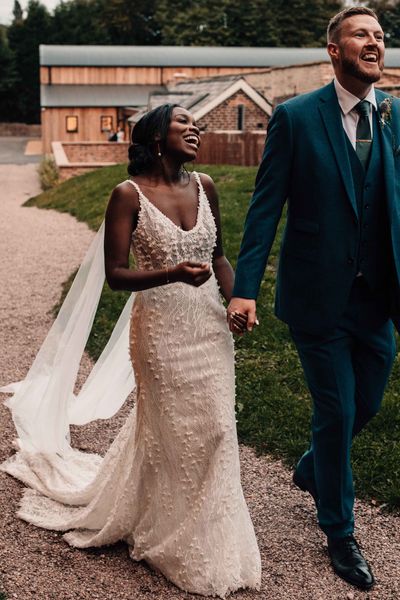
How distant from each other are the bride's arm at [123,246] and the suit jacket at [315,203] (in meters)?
0.42

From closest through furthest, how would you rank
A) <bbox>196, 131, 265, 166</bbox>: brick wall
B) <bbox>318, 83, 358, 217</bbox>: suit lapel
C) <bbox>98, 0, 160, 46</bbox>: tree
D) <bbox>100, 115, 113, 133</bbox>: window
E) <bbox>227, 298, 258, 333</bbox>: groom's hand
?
<bbox>318, 83, 358, 217</bbox>: suit lapel → <bbox>227, 298, 258, 333</bbox>: groom's hand → <bbox>196, 131, 265, 166</bbox>: brick wall → <bbox>100, 115, 113, 133</bbox>: window → <bbox>98, 0, 160, 46</bbox>: tree

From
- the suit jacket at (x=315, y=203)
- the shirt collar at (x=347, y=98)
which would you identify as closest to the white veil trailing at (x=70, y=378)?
the suit jacket at (x=315, y=203)

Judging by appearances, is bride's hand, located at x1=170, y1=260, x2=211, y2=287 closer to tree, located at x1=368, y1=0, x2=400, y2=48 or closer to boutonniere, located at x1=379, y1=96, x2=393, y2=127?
boutonniere, located at x1=379, y1=96, x2=393, y2=127

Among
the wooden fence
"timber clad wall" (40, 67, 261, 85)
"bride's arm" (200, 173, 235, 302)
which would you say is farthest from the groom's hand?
"timber clad wall" (40, 67, 261, 85)

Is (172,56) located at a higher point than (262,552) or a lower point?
higher

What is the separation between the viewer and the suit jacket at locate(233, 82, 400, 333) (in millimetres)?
4012

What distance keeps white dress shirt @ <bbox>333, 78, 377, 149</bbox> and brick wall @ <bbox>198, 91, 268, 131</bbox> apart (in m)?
A: 30.7

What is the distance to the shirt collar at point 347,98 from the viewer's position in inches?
159

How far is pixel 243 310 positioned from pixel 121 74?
5270 centimetres

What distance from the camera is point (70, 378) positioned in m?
5.14

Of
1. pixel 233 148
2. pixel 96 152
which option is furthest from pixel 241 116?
pixel 233 148

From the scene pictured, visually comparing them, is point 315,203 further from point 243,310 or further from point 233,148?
point 233,148

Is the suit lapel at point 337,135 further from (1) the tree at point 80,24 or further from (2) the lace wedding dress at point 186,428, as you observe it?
(1) the tree at point 80,24

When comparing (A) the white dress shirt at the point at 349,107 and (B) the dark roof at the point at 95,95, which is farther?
(B) the dark roof at the point at 95,95
